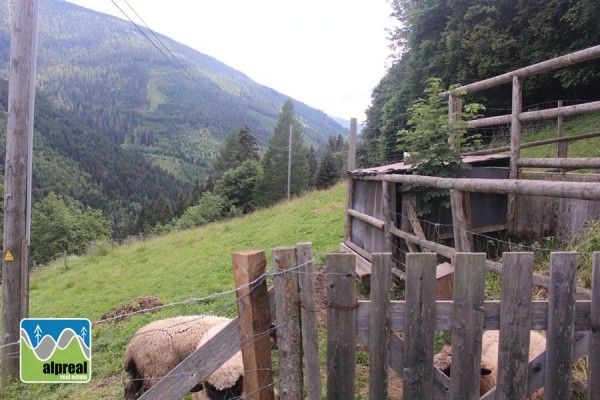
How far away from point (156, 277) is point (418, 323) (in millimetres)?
10445

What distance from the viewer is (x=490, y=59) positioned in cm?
2025

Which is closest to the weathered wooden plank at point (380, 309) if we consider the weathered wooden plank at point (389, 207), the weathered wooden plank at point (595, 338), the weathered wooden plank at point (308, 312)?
the weathered wooden plank at point (308, 312)

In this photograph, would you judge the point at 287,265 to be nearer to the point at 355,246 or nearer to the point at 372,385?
the point at 372,385

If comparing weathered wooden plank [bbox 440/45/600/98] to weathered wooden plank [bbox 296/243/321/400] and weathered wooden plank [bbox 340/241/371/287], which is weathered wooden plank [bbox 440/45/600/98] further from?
weathered wooden plank [bbox 296/243/321/400]

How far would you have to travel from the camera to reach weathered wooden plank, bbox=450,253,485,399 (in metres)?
2.03

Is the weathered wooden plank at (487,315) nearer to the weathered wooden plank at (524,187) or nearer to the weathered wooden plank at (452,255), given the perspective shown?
the weathered wooden plank at (452,255)

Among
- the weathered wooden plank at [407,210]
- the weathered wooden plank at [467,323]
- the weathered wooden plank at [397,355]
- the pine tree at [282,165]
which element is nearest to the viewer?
the weathered wooden plank at [467,323]

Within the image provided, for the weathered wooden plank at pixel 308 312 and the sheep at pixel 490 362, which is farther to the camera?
the sheep at pixel 490 362

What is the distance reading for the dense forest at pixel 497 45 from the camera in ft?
58.3

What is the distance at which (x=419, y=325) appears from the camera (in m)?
2.08

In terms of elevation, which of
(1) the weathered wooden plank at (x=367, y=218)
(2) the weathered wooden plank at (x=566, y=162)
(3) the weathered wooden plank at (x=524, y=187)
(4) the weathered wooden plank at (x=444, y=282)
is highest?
(2) the weathered wooden plank at (x=566, y=162)

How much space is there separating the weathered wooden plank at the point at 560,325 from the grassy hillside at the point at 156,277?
7.73 feet

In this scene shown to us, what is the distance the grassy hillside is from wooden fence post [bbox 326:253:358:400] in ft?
5.13

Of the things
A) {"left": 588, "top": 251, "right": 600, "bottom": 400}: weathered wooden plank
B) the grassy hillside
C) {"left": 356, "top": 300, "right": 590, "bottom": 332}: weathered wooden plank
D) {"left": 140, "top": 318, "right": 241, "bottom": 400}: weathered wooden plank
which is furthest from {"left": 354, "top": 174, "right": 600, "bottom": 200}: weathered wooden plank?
the grassy hillside
